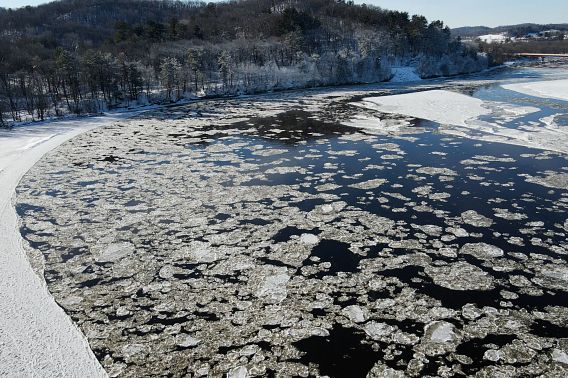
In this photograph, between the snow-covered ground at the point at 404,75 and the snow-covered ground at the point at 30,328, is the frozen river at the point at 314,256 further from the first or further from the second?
the snow-covered ground at the point at 404,75

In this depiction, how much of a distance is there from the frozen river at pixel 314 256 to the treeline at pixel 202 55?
25.4m

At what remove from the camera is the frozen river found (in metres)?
5.86

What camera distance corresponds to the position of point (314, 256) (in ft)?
28.0

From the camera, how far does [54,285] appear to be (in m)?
7.72

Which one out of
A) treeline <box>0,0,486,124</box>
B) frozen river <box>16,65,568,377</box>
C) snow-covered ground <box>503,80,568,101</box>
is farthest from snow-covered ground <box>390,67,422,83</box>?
frozen river <box>16,65,568,377</box>

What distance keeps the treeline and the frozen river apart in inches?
1000

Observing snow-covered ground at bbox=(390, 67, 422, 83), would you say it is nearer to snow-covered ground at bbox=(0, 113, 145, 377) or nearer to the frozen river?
the frozen river

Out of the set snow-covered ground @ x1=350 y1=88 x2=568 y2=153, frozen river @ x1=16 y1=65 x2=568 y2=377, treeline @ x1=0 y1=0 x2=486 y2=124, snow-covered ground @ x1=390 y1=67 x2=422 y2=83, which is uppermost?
treeline @ x1=0 y1=0 x2=486 y2=124

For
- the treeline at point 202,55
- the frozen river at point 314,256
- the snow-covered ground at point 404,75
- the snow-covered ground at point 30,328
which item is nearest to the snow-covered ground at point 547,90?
the frozen river at point 314,256

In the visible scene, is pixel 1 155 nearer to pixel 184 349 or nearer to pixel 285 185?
pixel 285 185

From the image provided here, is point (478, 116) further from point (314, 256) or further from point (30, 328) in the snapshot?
point (30, 328)

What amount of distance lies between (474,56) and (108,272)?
80.6 meters

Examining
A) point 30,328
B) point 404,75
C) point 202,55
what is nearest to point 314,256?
point 30,328

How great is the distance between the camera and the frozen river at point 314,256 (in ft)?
19.2
